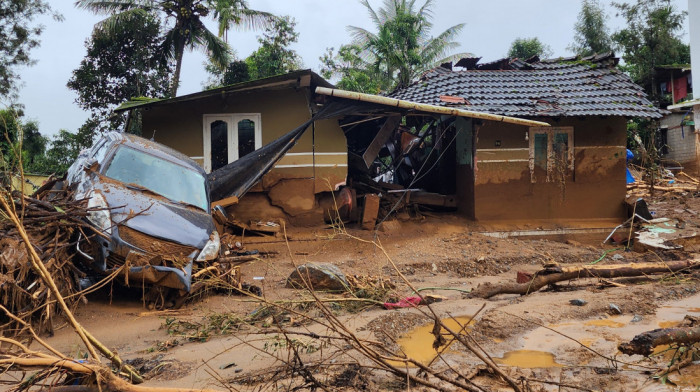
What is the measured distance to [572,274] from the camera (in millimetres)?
7031

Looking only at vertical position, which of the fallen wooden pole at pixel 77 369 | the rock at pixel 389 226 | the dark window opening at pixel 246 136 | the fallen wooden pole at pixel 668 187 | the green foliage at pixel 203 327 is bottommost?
the green foliage at pixel 203 327

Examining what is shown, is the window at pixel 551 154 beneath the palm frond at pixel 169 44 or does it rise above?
beneath

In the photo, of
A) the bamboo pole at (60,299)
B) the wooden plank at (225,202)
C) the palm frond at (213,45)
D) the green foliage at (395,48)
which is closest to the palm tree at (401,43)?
the green foliage at (395,48)

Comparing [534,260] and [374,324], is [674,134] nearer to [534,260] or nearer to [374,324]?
[534,260]

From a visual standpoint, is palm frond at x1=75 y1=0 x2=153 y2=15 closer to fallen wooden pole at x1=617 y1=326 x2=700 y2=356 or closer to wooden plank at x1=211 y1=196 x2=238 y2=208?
wooden plank at x1=211 y1=196 x2=238 y2=208

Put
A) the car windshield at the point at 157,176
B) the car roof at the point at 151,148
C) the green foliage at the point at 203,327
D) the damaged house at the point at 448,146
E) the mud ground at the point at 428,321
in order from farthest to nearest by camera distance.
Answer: the damaged house at the point at 448,146, the car roof at the point at 151,148, the car windshield at the point at 157,176, the green foliage at the point at 203,327, the mud ground at the point at 428,321

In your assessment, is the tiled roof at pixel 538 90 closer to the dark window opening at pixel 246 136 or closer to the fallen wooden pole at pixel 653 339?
the dark window opening at pixel 246 136

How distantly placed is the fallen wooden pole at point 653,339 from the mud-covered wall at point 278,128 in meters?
8.36

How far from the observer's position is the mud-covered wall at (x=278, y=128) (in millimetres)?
11633

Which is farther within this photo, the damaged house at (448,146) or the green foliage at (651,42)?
the green foliage at (651,42)

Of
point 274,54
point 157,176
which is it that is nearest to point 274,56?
point 274,54

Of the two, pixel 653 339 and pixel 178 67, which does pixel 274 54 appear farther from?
pixel 653 339

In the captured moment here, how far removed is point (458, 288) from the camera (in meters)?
7.70

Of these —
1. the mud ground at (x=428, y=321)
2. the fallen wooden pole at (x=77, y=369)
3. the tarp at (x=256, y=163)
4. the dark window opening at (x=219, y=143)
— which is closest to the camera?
the fallen wooden pole at (x=77, y=369)
